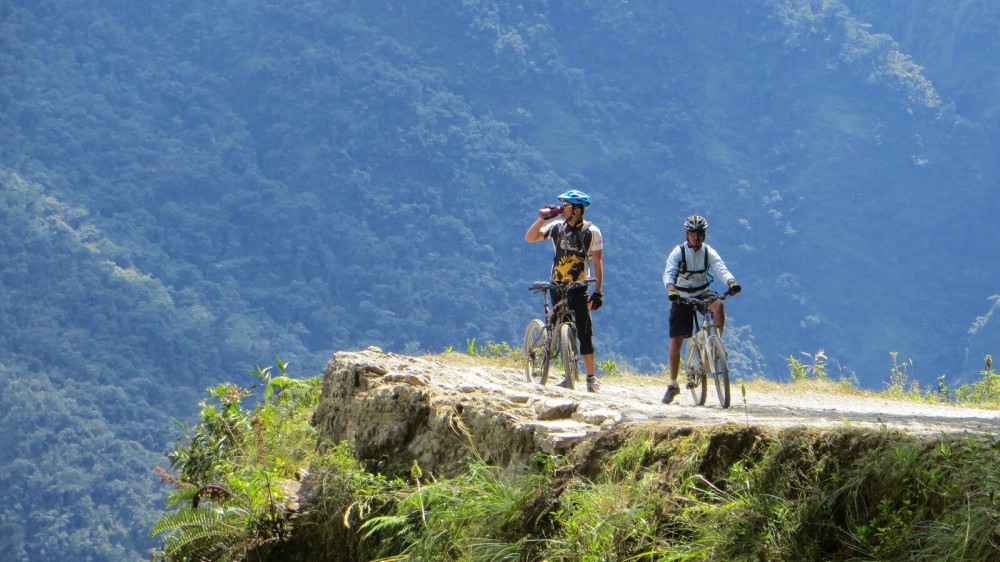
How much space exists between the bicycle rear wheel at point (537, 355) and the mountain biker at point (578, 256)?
0.25 m

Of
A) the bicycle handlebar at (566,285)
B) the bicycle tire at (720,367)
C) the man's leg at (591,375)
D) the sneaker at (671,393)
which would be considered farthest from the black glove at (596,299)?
the bicycle tire at (720,367)

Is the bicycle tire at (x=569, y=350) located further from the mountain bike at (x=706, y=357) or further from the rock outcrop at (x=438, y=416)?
the mountain bike at (x=706, y=357)

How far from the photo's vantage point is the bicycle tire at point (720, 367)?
8.15 m

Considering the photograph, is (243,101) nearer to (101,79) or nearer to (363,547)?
(101,79)

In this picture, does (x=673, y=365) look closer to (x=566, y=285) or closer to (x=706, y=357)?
(x=706, y=357)

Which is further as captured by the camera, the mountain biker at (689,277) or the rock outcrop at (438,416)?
the mountain biker at (689,277)

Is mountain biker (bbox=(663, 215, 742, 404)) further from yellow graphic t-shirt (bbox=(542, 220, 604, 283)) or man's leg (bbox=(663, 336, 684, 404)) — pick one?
yellow graphic t-shirt (bbox=(542, 220, 604, 283))

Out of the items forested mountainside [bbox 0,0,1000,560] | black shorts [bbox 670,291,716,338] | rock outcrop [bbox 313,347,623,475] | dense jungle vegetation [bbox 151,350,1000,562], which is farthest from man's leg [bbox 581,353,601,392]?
forested mountainside [bbox 0,0,1000,560]

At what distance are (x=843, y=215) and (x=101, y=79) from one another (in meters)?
84.3

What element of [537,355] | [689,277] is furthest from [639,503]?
[537,355]

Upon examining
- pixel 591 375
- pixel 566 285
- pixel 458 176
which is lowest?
pixel 591 375

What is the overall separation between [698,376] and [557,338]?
4.24ft

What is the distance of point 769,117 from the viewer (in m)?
132

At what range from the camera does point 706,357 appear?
8375mm
